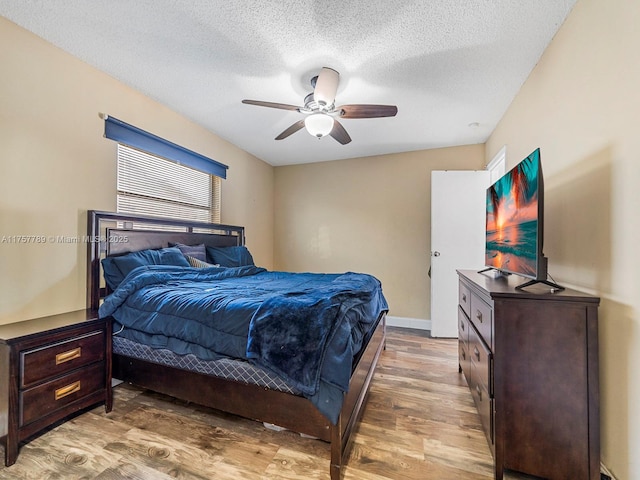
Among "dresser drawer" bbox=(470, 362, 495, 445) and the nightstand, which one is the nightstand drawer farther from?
"dresser drawer" bbox=(470, 362, 495, 445)

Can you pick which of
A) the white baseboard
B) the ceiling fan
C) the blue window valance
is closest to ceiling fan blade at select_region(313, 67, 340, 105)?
the ceiling fan

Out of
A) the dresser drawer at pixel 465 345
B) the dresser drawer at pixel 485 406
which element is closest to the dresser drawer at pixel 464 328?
the dresser drawer at pixel 465 345

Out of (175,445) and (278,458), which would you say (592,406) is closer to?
(278,458)

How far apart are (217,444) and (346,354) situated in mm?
975

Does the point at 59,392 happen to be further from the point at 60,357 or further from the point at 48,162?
the point at 48,162

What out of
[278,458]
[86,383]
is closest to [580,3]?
[278,458]

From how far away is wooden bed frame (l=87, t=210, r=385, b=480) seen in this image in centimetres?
143

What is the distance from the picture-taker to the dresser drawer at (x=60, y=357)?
151 centimetres

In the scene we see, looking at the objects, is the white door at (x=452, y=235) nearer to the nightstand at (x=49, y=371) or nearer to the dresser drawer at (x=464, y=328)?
the dresser drawer at (x=464, y=328)

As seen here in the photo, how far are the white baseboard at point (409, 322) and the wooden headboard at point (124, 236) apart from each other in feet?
8.97

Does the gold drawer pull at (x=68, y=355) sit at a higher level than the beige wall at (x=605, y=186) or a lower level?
lower

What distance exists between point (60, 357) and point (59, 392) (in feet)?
0.68

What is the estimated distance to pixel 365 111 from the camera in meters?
2.19

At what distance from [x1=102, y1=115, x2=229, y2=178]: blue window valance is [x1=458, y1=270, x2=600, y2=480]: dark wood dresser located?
3.00 meters
